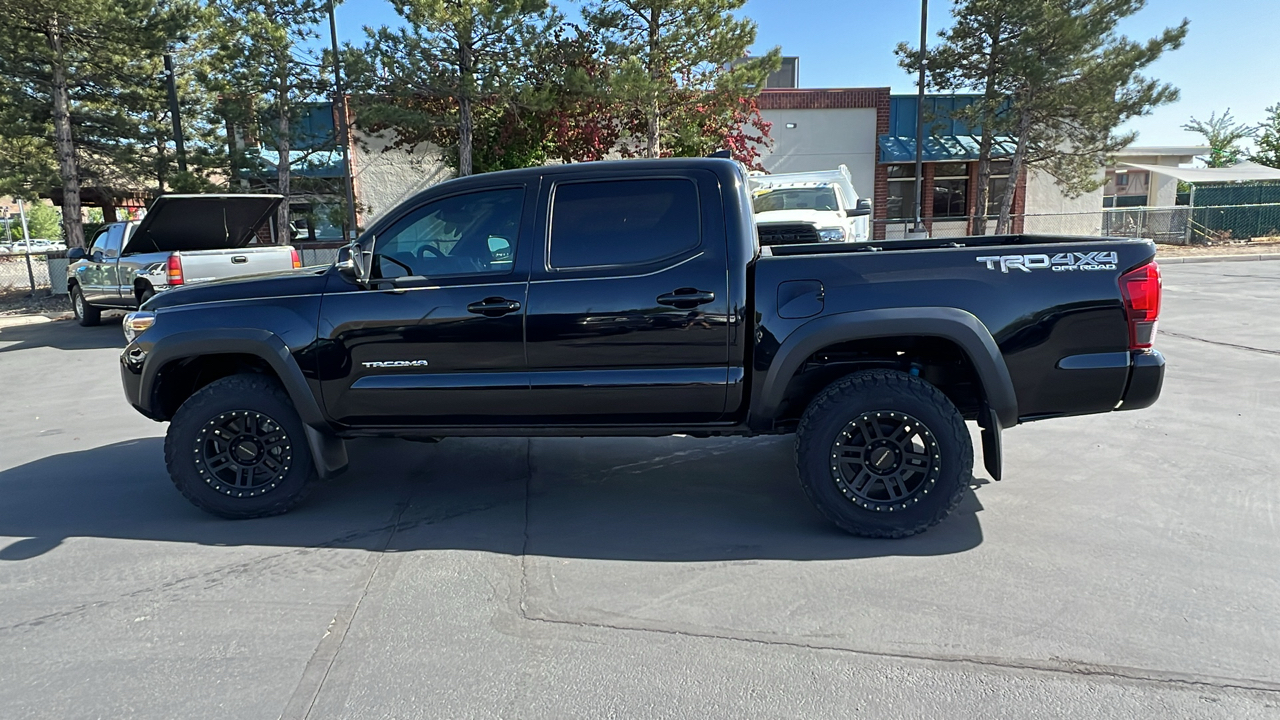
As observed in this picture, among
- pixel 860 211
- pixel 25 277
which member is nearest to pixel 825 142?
pixel 860 211

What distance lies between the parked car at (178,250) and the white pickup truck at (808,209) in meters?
6.63

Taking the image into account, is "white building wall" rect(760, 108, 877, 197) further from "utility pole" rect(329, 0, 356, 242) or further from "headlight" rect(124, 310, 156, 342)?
"headlight" rect(124, 310, 156, 342)

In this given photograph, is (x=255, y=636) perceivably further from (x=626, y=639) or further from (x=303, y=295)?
(x=303, y=295)

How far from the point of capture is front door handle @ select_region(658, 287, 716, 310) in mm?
4047

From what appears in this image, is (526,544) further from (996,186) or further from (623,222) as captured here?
(996,186)

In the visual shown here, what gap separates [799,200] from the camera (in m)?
12.1

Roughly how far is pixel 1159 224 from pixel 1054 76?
9.56 metres

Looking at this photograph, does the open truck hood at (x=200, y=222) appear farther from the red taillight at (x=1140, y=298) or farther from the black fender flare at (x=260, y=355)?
the red taillight at (x=1140, y=298)

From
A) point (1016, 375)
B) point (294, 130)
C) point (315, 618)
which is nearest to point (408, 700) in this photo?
point (315, 618)

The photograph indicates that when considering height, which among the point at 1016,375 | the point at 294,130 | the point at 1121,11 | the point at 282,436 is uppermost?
the point at 1121,11

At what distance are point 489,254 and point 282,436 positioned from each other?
157 centimetres

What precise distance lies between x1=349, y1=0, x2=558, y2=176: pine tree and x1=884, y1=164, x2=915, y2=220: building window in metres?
12.8

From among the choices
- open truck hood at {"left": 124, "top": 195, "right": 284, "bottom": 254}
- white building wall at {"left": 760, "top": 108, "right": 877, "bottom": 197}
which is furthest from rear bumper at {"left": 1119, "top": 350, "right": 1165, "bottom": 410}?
white building wall at {"left": 760, "top": 108, "right": 877, "bottom": 197}

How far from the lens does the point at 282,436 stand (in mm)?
4512
